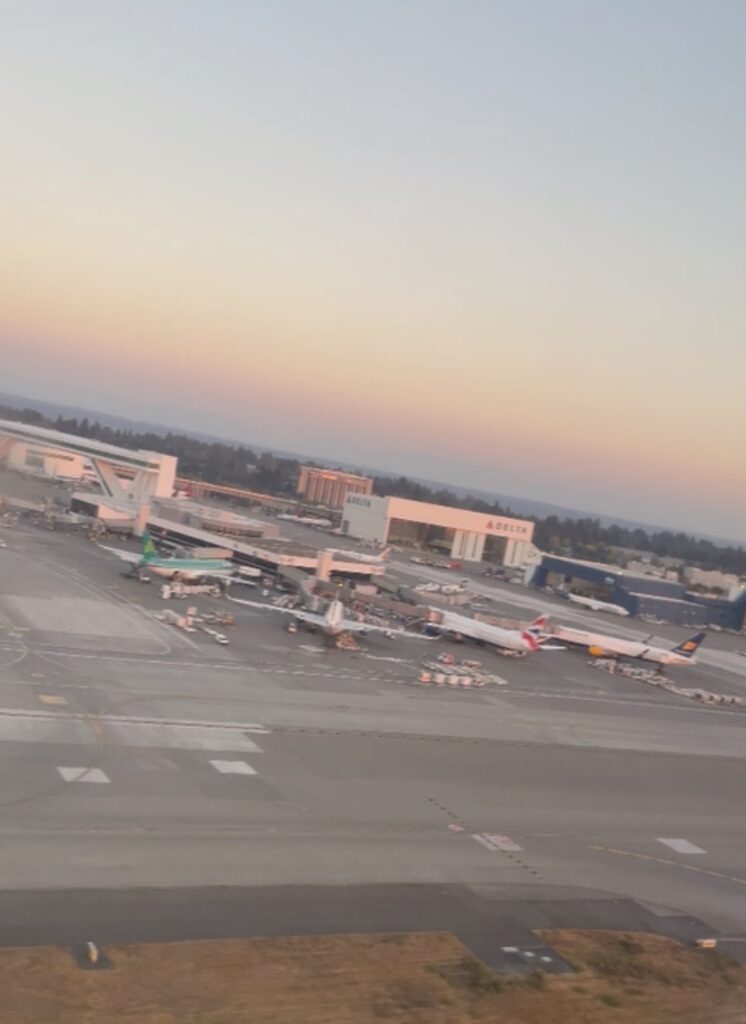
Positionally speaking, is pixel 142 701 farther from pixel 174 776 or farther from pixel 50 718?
pixel 174 776

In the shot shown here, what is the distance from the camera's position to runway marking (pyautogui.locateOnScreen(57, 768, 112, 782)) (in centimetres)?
2408

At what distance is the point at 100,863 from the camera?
19.6m

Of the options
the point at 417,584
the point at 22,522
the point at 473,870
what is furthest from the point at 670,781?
the point at 22,522

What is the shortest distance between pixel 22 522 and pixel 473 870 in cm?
6661

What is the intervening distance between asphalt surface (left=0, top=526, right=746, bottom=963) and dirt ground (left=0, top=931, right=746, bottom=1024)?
90 cm

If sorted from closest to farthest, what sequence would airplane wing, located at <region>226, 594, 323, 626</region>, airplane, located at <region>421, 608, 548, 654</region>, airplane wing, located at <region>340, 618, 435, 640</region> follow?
airplane wing, located at <region>226, 594, 323, 626</region> → airplane wing, located at <region>340, 618, 435, 640</region> → airplane, located at <region>421, 608, 548, 654</region>

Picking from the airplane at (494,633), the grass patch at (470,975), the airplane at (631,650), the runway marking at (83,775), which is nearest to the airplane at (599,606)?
the airplane at (631,650)

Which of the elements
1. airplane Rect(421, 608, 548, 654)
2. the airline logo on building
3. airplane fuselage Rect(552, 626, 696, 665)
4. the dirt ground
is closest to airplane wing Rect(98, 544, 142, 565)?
airplane Rect(421, 608, 548, 654)

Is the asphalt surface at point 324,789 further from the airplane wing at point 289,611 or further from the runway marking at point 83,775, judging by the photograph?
the airplane wing at point 289,611

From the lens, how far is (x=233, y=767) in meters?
27.4

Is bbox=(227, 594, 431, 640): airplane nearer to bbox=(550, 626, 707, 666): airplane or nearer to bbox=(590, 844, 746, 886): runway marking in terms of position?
bbox=(550, 626, 707, 666): airplane

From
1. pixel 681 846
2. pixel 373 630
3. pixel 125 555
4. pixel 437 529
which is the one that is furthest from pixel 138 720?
pixel 437 529

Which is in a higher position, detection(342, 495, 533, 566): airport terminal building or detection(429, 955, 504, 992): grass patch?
detection(342, 495, 533, 566): airport terminal building

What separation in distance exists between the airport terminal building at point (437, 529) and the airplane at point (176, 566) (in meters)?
55.0
